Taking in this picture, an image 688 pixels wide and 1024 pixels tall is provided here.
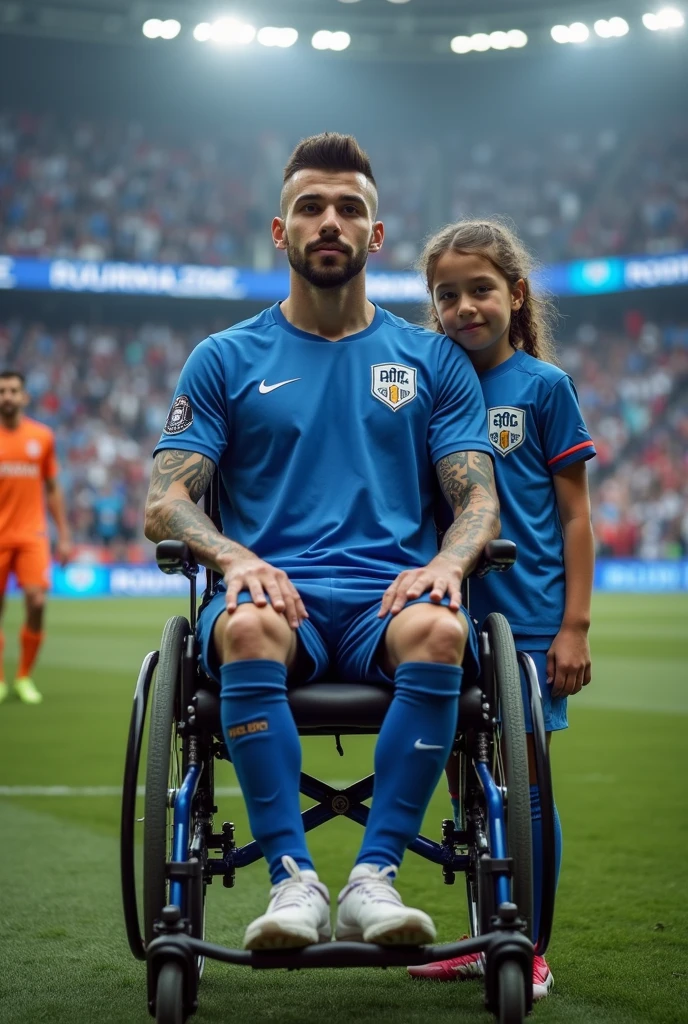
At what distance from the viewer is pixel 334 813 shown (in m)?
2.87

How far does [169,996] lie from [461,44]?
107 ft

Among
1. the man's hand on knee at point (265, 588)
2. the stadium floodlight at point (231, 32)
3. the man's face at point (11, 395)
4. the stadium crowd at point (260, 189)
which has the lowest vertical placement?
the man's hand on knee at point (265, 588)

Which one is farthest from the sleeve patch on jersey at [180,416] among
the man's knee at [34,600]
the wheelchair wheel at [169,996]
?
the man's knee at [34,600]

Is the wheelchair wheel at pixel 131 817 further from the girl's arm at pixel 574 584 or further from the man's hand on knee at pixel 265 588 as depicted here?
the girl's arm at pixel 574 584

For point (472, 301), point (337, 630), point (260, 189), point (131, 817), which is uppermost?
point (260, 189)

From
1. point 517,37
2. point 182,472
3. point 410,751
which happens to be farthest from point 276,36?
point 410,751

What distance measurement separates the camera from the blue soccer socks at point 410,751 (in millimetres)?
2426

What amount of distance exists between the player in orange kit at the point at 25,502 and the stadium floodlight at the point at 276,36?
2365cm

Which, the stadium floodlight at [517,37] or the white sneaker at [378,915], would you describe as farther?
the stadium floodlight at [517,37]

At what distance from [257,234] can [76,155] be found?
15.8 ft

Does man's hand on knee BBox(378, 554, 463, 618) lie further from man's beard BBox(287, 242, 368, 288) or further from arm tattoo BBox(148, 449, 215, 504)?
man's beard BBox(287, 242, 368, 288)

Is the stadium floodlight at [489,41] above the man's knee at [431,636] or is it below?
above

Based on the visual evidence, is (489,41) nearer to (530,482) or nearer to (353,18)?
(353,18)

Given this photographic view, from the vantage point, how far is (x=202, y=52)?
30.7m
